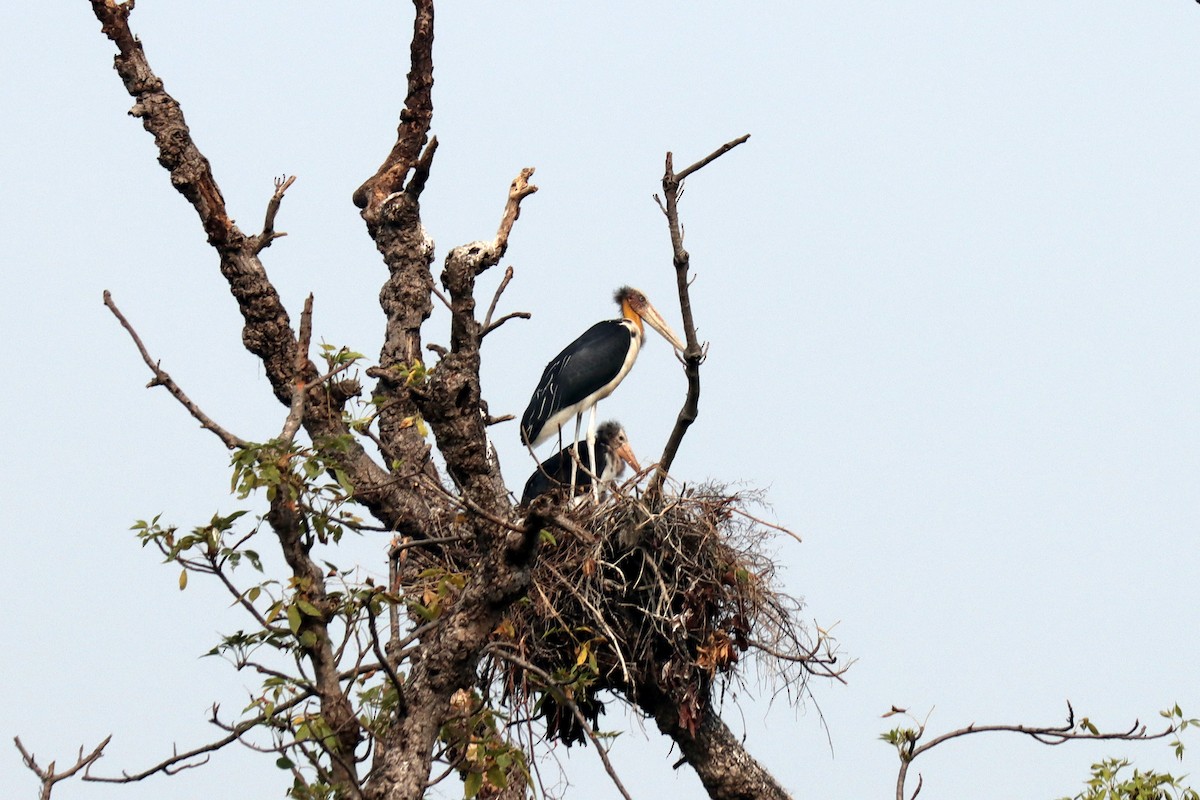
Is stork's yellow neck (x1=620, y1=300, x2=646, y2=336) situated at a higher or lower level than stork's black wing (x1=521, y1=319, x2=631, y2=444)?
higher

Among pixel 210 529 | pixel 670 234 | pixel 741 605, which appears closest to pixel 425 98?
pixel 670 234

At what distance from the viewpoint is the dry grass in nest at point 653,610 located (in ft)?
23.5

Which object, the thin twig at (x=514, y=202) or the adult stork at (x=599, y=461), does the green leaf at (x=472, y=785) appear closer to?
the thin twig at (x=514, y=202)

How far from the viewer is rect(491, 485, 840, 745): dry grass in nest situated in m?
7.16

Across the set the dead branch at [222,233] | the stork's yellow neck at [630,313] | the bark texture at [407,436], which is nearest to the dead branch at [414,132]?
the bark texture at [407,436]

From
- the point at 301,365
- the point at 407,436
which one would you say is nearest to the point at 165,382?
the point at 301,365

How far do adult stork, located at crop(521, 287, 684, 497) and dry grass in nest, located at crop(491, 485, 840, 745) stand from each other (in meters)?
1.59

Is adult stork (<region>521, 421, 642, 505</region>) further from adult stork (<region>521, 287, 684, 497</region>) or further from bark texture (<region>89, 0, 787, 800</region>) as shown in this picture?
bark texture (<region>89, 0, 787, 800</region>)

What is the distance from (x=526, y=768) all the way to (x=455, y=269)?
1754 mm

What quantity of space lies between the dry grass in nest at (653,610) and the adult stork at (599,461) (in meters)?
1.51

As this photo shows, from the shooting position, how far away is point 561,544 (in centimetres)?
739

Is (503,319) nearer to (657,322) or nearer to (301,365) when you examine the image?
(301,365)

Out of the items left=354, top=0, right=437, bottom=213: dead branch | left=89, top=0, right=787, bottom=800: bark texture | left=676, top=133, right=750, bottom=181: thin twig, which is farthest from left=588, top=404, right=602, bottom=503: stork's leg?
left=676, top=133, right=750, bottom=181: thin twig

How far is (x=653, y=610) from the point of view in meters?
7.21
